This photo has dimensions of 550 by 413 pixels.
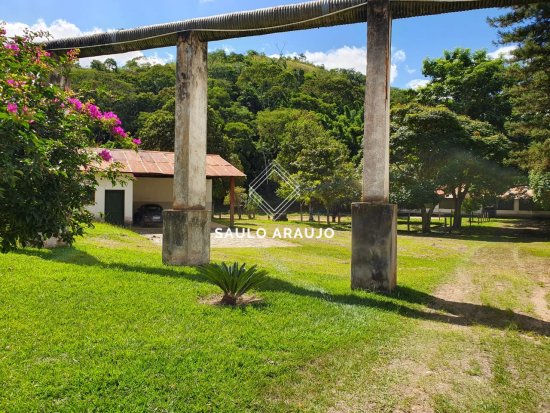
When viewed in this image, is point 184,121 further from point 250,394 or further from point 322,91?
point 322,91

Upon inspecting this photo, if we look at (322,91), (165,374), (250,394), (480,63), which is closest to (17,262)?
(165,374)

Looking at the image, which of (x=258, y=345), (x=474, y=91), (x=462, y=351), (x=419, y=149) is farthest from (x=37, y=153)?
(x=474, y=91)

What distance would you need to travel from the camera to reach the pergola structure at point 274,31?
7.08 metres

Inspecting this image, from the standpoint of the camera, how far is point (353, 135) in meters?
44.2

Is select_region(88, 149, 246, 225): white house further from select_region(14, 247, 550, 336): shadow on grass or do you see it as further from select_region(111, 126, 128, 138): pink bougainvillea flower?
select_region(111, 126, 128, 138): pink bougainvillea flower

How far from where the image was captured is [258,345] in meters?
4.60

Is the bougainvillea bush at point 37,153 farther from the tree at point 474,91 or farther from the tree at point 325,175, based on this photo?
the tree at point 474,91

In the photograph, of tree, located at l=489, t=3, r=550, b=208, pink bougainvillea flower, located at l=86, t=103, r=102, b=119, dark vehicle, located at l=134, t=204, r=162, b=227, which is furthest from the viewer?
dark vehicle, located at l=134, t=204, r=162, b=227

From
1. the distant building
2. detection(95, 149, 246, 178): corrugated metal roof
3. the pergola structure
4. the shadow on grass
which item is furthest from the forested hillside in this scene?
the distant building

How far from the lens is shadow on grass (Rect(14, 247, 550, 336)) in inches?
244

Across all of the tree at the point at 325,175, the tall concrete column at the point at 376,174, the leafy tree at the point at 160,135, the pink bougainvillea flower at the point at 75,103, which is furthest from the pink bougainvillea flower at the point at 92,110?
the leafy tree at the point at 160,135
